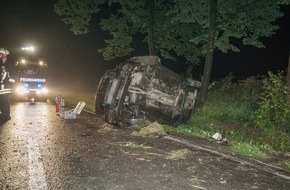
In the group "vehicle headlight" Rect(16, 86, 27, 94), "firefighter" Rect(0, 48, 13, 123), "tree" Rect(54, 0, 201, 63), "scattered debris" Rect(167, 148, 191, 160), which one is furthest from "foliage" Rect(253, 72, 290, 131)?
"vehicle headlight" Rect(16, 86, 27, 94)

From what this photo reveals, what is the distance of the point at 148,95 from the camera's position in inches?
375

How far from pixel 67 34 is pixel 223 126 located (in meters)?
30.6

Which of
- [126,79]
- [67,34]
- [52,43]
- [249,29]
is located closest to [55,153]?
[126,79]

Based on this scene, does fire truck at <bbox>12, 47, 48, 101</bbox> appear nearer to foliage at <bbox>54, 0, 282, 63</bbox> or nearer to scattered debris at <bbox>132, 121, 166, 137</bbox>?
foliage at <bbox>54, 0, 282, 63</bbox>

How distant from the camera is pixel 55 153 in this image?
6645 millimetres

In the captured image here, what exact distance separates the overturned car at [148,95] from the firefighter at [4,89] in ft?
10.8

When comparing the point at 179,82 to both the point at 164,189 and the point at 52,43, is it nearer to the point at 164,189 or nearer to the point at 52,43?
the point at 164,189

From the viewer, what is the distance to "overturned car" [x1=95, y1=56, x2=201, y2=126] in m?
9.53

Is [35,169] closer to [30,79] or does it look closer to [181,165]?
[181,165]

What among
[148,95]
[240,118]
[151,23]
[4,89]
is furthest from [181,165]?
[151,23]

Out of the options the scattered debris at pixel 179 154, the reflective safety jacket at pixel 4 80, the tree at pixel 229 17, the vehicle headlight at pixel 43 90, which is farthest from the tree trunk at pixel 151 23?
the scattered debris at pixel 179 154

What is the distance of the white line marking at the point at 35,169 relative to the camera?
4.87 metres

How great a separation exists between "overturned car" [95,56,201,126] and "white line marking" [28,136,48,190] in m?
2.94

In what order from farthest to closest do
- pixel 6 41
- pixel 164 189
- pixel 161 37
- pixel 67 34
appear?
1. pixel 6 41
2. pixel 67 34
3. pixel 161 37
4. pixel 164 189
